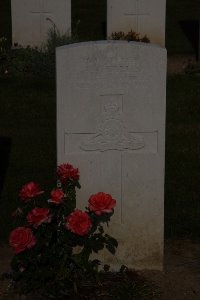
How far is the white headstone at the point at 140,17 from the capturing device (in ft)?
44.8

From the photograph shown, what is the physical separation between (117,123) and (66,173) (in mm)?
487

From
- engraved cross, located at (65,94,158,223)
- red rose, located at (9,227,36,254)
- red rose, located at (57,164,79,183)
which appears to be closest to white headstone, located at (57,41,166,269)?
→ engraved cross, located at (65,94,158,223)

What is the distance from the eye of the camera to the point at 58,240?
4.62 m

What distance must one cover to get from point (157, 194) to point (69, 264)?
809 mm

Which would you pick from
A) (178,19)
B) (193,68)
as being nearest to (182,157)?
(193,68)

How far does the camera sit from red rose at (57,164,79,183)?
474 cm

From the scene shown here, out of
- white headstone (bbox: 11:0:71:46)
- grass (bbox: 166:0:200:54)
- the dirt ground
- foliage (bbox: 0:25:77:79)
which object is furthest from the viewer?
grass (bbox: 166:0:200:54)

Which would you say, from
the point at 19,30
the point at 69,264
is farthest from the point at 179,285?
the point at 19,30

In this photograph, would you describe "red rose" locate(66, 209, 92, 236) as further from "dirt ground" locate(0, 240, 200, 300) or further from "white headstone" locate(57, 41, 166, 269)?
"dirt ground" locate(0, 240, 200, 300)

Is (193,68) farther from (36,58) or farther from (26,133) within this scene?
(26,133)

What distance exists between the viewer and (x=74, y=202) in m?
4.73

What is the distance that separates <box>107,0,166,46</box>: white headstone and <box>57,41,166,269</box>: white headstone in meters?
8.93

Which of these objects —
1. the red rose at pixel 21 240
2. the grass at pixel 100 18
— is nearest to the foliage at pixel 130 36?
the grass at pixel 100 18

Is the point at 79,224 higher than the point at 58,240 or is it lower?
higher
